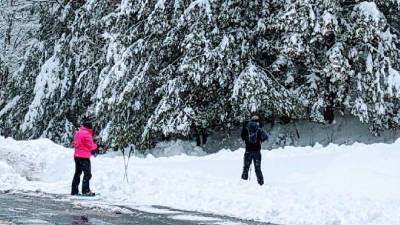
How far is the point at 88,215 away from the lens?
10453mm

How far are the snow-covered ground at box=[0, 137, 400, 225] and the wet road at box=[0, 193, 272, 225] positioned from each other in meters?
0.78

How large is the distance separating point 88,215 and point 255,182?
5.52 m

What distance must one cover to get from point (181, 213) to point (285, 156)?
8.26 m

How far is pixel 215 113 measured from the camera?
2289 centimetres

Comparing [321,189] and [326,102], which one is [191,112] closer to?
[326,102]

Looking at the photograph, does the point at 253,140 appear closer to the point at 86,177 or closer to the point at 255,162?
the point at 255,162

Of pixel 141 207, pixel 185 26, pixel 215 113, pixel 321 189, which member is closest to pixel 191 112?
pixel 215 113

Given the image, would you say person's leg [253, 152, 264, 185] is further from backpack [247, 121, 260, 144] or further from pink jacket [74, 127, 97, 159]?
pink jacket [74, 127, 97, 159]

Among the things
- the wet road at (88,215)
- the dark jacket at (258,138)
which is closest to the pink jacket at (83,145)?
the wet road at (88,215)

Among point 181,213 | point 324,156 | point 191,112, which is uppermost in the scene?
point 191,112

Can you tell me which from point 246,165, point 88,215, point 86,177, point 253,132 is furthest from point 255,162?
point 88,215

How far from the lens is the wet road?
973cm

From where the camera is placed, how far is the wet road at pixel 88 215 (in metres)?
9.73

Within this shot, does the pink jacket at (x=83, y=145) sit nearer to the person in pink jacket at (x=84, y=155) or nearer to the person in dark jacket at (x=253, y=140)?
the person in pink jacket at (x=84, y=155)
